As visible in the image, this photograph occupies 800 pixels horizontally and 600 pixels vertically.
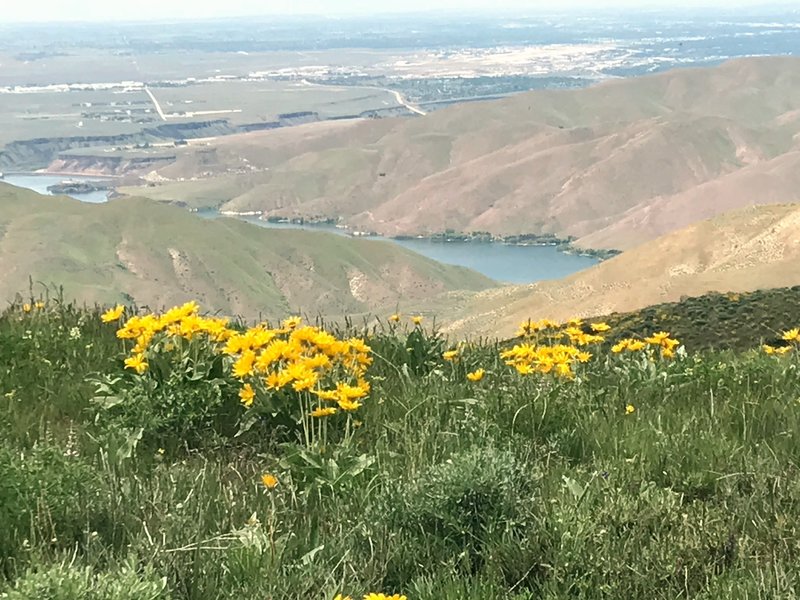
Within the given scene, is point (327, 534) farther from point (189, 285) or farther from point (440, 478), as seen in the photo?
point (189, 285)

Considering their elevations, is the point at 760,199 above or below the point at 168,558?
below

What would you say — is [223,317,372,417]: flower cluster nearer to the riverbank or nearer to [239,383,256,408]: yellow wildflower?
[239,383,256,408]: yellow wildflower

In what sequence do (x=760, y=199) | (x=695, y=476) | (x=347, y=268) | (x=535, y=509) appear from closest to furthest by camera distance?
(x=535, y=509) < (x=695, y=476) < (x=347, y=268) < (x=760, y=199)

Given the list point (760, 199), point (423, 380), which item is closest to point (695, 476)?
point (423, 380)

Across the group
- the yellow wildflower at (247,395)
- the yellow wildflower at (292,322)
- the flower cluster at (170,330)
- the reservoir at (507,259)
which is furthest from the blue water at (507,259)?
the yellow wildflower at (247,395)

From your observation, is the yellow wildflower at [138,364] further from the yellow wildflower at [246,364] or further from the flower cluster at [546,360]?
the flower cluster at [546,360]

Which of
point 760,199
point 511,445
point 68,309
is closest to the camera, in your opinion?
point 511,445

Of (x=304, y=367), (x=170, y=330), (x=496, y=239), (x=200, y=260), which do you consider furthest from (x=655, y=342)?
(x=496, y=239)
